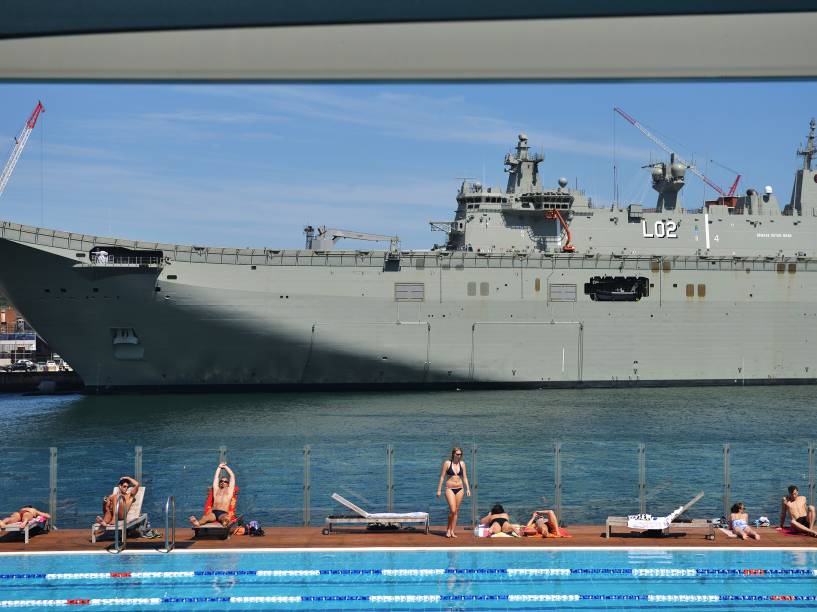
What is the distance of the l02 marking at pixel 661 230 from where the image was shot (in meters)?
43.7

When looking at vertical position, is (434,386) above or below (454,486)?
above

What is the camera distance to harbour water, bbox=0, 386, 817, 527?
12836 mm

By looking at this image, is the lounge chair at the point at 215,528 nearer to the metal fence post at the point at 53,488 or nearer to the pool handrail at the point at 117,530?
the pool handrail at the point at 117,530

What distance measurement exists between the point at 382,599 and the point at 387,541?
1815 mm

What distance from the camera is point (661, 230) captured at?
4391 centimetres

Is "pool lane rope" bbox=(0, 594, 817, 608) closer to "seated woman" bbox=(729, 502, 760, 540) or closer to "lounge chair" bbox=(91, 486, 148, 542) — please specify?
"lounge chair" bbox=(91, 486, 148, 542)

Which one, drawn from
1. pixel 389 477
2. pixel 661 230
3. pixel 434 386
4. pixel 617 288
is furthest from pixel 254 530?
pixel 661 230

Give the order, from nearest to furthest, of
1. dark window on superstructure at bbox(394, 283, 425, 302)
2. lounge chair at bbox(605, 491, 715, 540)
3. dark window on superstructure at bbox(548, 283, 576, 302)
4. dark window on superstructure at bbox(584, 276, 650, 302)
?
lounge chair at bbox(605, 491, 715, 540) < dark window on superstructure at bbox(394, 283, 425, 302) < dark window on superstructure at bbox(548, 283, 576, 302) < dark window on superstructure at bbox(584, 276, 650, 302)

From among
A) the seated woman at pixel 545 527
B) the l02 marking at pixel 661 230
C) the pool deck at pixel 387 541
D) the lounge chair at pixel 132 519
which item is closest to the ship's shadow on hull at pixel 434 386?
the l02 marking at pixel 661 230

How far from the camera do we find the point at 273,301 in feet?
118

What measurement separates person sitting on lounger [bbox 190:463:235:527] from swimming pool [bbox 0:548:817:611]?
0.84 m

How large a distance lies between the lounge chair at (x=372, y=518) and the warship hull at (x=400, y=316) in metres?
24.3

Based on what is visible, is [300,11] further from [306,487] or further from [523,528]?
[306,487]

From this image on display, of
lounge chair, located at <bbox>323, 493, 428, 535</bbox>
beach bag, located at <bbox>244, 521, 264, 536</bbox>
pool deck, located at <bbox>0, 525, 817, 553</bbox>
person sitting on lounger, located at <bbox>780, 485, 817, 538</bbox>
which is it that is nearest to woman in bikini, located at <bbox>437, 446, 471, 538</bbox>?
pool deck, located at <bbox>0, 525, 817, 553</bbox>
